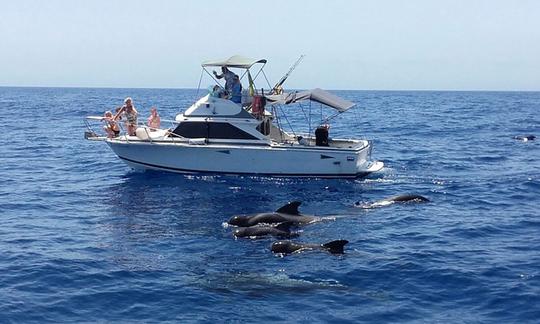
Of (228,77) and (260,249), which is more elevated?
(228,77)

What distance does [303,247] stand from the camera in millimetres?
18703

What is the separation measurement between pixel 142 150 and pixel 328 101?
8097 millimetres

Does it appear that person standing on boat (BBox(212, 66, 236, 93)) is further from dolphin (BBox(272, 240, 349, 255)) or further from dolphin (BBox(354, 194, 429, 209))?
dolphin (BBox(272, 240, 349, 255))

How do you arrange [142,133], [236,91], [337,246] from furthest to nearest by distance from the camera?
[236,91] → [142,133] → [337,246]

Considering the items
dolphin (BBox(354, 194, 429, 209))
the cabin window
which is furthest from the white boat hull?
dolphin (BBox(354, 194, 429, 209))

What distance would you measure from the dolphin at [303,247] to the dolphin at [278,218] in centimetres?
279

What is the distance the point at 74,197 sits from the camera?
88.0ft

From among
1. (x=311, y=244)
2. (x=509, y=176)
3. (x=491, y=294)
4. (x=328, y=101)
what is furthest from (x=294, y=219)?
(x=509, y=176)

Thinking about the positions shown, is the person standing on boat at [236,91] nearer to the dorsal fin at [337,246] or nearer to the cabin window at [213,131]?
the cabin window at [213,131]

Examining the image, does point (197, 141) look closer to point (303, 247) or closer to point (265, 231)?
point (265, 231)

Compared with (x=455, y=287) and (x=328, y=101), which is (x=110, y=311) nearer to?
(x=455, y=287)

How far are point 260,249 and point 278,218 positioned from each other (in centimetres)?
289

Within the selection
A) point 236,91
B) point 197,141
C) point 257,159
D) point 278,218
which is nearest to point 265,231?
point 278,218

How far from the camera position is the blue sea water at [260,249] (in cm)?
1453
